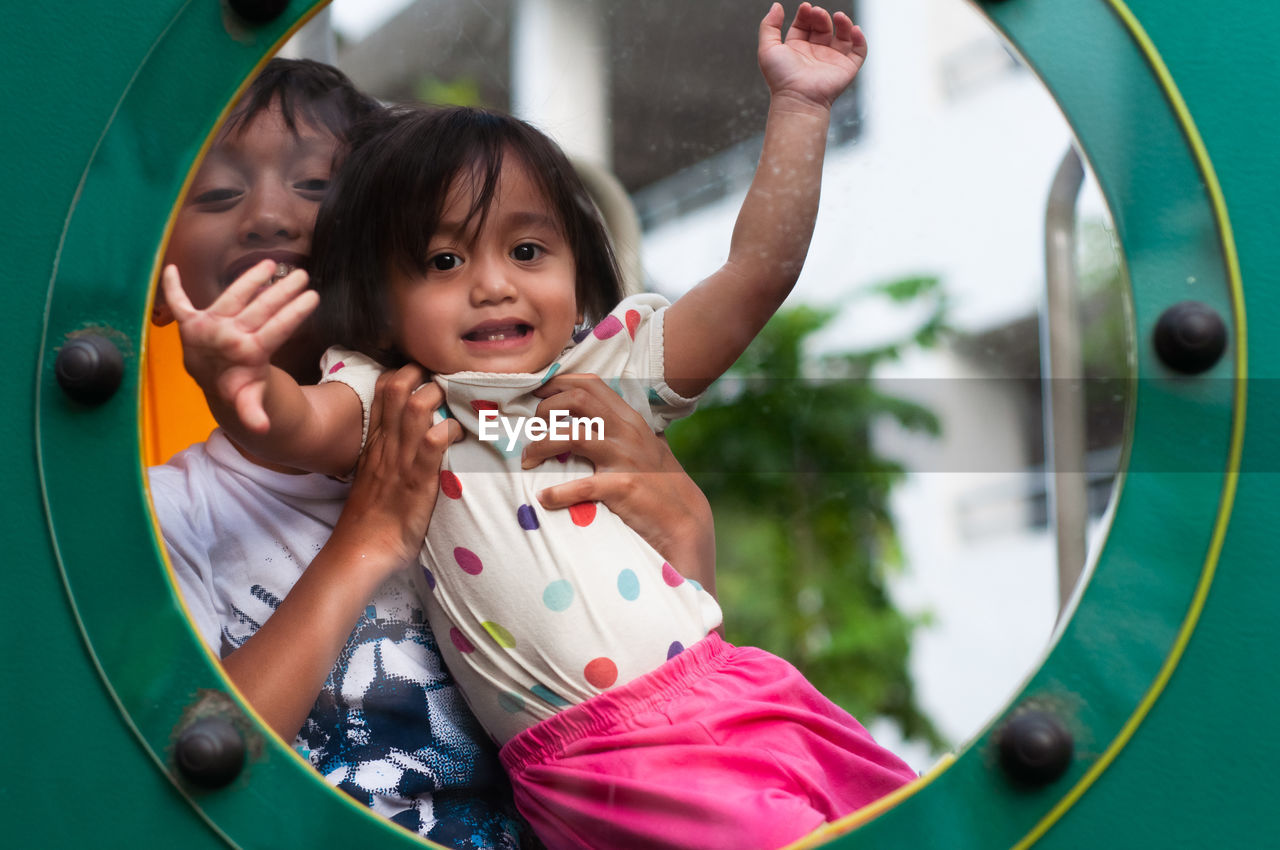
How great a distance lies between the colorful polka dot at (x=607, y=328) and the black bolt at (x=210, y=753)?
0.36 meters

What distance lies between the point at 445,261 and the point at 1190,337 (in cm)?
49

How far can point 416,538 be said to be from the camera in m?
0.85

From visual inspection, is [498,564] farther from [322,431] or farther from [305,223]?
[305,223]

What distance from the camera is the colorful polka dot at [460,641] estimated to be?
837mm

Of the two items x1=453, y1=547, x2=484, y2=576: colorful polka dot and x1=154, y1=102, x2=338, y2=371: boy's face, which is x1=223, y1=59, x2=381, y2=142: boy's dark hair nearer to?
x1=154, y1=102, x2=338, y2=371: boy's face

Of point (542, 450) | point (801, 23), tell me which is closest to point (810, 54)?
point (801, 23)

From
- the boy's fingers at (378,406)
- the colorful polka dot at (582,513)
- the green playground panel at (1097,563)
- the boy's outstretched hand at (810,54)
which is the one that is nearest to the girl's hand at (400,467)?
the boy's fingers at (378,406)

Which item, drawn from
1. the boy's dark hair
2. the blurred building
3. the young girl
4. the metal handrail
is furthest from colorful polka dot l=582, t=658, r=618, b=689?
the boy's dark hair

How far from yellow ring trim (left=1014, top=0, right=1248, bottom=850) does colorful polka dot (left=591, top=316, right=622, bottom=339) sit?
1.26ft

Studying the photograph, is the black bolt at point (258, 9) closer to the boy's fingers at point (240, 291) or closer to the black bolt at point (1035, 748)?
the boy's fingers at point (240, 291)

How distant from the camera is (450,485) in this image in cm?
84

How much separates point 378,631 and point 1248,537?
25.0 inches

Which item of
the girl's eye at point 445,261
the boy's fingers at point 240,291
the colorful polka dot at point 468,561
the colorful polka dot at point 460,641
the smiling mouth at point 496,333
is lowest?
the colorful polka dot at point 460,641

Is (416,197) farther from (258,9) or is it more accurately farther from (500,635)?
(500,635)
